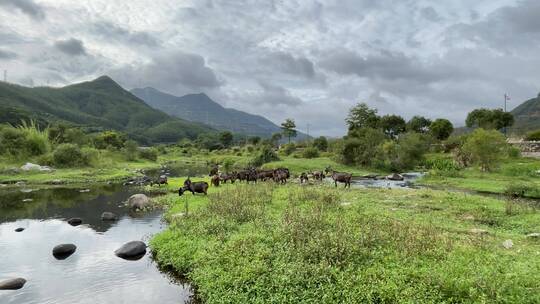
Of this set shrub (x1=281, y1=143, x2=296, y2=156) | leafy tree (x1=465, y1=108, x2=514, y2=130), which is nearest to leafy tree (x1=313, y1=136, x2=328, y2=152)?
shrub (x1=281, y1=143, x2=296, y2=156)

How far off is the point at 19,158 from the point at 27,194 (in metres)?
30.7

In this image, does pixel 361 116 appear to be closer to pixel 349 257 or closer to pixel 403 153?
pixel 403 153

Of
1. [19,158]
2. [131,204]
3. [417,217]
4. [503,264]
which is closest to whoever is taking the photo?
[503,264]

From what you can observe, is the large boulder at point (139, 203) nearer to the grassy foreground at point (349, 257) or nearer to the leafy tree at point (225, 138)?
the grassy foreground at point (349, 257)

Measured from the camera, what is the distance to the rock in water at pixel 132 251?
1773 cm

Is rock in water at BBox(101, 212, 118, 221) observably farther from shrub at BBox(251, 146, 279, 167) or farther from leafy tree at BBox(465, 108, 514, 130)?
leafy tree at BBox(465, 108, 514, 130)

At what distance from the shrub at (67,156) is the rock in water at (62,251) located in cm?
5194

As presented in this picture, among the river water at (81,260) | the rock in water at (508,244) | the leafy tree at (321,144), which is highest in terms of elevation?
the leafy tree at (321,144)

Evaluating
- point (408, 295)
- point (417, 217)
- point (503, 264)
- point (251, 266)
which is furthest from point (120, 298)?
point (417, 217)

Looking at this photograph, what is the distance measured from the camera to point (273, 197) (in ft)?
85.9

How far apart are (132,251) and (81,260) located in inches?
92.0

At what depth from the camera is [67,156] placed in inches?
2516

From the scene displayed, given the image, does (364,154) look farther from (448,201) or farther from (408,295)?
(408,295)

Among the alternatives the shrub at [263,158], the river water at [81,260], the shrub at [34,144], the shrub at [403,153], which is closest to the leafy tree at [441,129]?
the shrub at [403,153]
